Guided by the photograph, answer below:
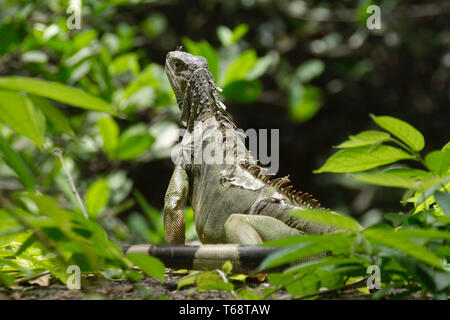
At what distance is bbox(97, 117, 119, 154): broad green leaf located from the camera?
11.8 ft

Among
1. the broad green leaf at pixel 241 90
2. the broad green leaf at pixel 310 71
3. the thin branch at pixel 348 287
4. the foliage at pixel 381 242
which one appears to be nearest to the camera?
the foliage at pixel 381 242

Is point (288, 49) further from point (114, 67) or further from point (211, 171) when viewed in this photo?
point (211, 171)

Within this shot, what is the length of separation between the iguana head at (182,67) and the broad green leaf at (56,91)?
1.61 m

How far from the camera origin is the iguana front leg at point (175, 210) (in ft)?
6.93

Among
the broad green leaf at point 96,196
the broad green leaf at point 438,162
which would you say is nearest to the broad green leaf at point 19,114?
the broad green leaf at point 438,162

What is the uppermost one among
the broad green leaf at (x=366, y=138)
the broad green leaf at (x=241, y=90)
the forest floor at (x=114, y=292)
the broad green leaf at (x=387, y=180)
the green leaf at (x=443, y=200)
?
the broad green leaf at (x=241, y=90)

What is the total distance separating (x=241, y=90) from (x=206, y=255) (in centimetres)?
180

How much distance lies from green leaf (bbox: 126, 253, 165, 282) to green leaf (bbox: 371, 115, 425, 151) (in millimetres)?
631

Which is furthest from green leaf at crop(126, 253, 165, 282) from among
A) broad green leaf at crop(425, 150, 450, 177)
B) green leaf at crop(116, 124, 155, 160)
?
green leaf at crop(116, 124, 155, 160)

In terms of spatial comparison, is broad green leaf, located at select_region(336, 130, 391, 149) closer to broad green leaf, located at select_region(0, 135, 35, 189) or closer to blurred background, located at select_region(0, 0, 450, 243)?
broad green leaf, located at select_region(0, 135, 35, 189)

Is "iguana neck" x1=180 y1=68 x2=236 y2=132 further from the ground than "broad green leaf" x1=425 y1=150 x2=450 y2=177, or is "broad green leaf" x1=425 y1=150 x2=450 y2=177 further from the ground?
"iguana neck" x1=180 y1=68 x2=236 y2=132

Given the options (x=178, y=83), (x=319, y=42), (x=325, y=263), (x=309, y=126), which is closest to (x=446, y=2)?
(x=319, y=42)

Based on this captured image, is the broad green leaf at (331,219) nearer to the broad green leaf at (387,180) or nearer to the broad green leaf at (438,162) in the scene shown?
the broad green leaf at (387,180)
